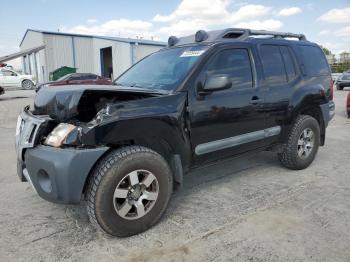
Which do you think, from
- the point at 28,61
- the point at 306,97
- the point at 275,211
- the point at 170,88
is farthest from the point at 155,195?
the point at 28,61

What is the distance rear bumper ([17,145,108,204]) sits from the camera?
2.56 metres

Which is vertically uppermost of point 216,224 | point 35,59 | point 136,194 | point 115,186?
point 35,59

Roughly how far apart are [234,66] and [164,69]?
812mm

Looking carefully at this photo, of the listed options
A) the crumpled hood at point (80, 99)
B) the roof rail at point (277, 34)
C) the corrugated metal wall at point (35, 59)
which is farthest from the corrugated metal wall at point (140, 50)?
the crumpled hood at point (80, 99)

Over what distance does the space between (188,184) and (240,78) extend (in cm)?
150

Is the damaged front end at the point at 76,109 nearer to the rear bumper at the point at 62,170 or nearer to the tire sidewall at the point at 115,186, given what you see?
the rear bumper at the point at 62,170

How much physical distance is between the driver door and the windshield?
0.21m

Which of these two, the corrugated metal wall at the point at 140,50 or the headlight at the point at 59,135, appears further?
the corrugated metal wall at the point at 140,50

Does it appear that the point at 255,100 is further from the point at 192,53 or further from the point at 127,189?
the point at 127,189

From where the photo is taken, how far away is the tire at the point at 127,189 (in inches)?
106

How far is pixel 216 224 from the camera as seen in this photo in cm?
314

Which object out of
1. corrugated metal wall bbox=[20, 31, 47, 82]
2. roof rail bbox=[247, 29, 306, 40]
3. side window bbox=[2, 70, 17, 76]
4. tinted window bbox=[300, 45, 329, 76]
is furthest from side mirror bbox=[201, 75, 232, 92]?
corrugated metal wall bbox=[20, 31, 47, 82]

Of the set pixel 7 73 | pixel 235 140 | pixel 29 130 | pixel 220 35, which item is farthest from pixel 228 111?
pixel 7 73

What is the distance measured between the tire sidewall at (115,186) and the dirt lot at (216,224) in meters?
0.12
